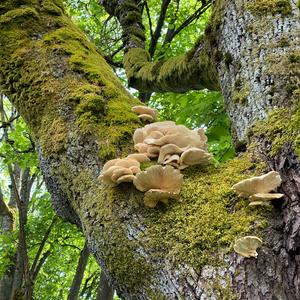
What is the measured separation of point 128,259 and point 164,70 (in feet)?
8.44

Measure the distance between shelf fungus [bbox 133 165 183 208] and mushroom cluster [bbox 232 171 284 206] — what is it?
26 centimetres

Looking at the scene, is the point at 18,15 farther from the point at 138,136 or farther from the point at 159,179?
the point at 159,179

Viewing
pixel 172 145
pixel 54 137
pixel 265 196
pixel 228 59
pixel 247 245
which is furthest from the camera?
pixel 228 59

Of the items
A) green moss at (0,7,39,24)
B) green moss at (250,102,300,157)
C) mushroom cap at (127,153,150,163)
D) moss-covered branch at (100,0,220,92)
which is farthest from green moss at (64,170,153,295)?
green moss at (0,7,39,24)

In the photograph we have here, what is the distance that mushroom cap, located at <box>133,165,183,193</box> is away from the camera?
5.85 ft

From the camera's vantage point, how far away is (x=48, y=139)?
226 centimetres

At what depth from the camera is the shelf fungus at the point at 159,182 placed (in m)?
1.75

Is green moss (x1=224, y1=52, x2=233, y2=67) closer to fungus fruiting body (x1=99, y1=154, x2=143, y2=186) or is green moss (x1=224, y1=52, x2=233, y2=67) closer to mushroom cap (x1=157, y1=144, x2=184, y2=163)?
mushroom cap (x1=157, y1=144, x2=184, y2=163)

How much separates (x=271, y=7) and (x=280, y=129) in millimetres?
1032

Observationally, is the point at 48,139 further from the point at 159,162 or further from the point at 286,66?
the point at 286,66

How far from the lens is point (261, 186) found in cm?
165

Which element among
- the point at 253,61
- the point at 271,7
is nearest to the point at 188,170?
the point at 253,61

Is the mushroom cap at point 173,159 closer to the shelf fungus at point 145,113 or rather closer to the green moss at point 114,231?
the green moss at point 114,231

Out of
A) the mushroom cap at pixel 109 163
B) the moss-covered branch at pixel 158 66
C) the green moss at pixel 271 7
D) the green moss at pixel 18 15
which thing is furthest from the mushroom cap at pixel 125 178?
the green moss at pixel 18 15
